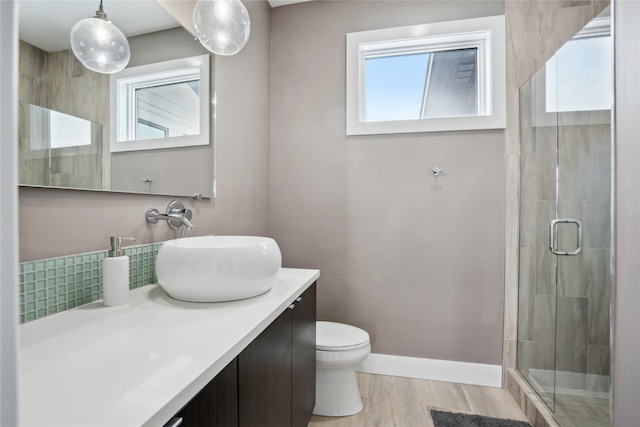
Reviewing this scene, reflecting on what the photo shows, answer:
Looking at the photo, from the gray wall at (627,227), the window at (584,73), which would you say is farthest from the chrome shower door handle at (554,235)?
the window at (584,73)

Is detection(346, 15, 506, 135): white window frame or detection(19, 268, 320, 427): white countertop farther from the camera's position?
detection(346, 15, 506, 135): white window frame

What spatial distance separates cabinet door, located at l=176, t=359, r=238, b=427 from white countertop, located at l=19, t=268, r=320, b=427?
0.03 m

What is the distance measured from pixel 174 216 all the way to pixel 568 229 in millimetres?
1904

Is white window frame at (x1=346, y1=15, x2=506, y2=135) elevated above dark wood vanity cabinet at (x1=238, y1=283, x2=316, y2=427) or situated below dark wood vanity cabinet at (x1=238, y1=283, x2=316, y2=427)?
above

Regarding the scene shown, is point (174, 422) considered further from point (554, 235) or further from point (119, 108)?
point (554, 235)

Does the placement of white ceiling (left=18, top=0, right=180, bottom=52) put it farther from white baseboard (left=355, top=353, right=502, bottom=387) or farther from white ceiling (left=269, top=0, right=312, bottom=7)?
white baseboard (left=355, top=353, right=502, bottom=387)

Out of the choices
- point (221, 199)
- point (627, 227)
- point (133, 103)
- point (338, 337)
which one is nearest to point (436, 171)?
point (627, 227)

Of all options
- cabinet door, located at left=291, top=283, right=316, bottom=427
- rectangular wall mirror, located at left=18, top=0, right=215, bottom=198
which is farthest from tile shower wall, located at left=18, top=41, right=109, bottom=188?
cabinet door, located at left=291, top=283, right=316, bottom=427

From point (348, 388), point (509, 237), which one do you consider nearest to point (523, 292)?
point (509, 237)

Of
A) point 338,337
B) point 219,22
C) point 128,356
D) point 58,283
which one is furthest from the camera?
point 338,337

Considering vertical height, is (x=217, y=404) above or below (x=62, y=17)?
below

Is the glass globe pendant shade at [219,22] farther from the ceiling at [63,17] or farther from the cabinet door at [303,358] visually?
the cabinet door at [303,358]

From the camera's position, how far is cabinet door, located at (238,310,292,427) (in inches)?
31.5

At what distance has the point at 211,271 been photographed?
0.95 meters
